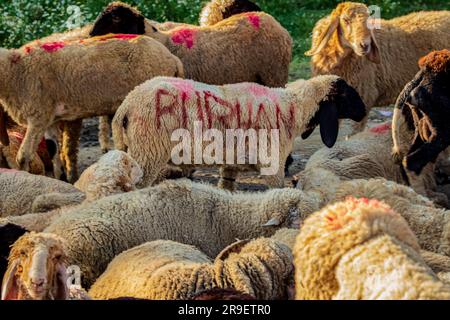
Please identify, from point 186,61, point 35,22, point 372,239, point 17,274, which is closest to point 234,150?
point 186,61

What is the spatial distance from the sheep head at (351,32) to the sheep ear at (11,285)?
6119 millimetres

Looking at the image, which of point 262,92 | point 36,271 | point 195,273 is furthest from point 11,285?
point 262,92

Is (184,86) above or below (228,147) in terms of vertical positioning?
above

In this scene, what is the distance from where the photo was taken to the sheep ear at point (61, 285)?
13.9 ft

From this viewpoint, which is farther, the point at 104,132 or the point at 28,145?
the point at 104,132

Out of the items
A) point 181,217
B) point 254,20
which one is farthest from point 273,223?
point 254,20

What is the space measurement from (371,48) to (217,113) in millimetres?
2736

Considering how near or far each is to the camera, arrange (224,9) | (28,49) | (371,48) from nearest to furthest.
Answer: (28,49) → (371,48) → (224,9)

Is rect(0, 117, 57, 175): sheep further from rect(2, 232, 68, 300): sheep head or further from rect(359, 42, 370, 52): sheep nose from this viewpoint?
rect(2, 232, 68, 300): sheep head

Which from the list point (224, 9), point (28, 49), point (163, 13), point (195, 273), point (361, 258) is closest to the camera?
point (361, 258)

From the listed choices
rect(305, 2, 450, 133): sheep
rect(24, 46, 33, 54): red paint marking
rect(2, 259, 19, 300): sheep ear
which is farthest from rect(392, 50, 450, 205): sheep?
rect(2, 259, 19, 300): sheep ear

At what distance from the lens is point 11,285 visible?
4227 millimetres

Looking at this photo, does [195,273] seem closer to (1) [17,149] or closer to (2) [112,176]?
(2) [112,176]

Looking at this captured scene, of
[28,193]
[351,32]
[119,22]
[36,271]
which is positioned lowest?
[28,193]
